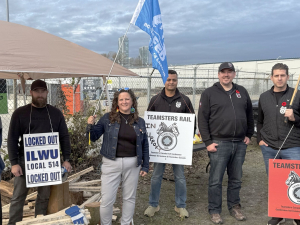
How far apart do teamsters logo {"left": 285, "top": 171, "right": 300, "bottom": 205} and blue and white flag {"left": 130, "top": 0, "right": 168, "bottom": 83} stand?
84.4 inches

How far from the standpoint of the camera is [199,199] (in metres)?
5.46

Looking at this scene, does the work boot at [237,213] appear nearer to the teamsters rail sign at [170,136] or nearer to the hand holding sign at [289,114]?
the teamsters rail sign at [170,136]

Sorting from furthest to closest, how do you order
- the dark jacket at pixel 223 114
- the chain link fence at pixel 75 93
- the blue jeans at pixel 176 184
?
the chain link fence at pixel 75 93 < the blue jeans at pixel 176 184 < the dark jacket at pixel 223 114

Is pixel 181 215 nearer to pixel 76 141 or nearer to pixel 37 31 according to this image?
pixel 76 141

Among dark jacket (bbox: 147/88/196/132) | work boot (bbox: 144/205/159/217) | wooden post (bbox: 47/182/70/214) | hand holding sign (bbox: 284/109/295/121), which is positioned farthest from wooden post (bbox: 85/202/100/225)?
hand holding sign (bbox: 284/109/295/121)

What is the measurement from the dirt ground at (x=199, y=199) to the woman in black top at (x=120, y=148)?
100 cm

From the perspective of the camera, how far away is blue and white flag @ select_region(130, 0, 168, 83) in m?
3.98

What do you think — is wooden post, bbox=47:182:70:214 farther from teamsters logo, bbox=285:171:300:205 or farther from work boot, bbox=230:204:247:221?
teamsters logo, bbox=285:171:300:205

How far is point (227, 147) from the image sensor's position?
427 centimetres

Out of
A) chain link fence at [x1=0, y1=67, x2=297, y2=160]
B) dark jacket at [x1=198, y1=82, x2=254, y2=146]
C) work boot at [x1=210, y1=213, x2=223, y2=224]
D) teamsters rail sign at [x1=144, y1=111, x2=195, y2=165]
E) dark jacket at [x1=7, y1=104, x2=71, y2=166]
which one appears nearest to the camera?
dark jacket at [x1=7, y1=104, x2=71, y2=166]

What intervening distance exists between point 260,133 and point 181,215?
177cm

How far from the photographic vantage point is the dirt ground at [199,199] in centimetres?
457

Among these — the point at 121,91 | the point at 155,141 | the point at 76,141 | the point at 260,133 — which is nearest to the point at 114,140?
the point at 121,91

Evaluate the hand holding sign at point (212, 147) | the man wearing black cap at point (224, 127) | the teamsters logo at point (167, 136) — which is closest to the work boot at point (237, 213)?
the man wearing black cap at point (224, 127)
